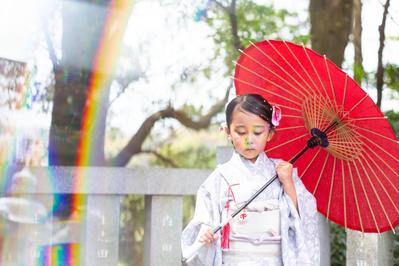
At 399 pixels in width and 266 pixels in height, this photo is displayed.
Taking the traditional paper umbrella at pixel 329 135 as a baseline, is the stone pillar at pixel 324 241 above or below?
below

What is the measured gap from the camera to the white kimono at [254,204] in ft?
8.50

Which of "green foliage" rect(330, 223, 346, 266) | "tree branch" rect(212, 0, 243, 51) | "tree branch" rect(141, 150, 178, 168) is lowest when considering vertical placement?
"green foliage" rect(330, 223, 346, 266)

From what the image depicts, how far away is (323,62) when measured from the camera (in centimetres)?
267

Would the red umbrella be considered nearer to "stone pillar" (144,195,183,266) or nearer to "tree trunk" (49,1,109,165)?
"stone pillar" (144,195,183,266)

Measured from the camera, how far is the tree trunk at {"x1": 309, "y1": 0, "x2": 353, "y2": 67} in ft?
22.6

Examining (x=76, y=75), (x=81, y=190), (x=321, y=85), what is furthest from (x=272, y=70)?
(x=76, y=75)

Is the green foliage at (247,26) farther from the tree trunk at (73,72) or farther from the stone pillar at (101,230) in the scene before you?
the stone pillar at (101,230)

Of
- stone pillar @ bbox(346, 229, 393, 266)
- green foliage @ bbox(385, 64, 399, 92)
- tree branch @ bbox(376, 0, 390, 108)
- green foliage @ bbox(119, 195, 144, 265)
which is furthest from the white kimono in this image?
green foliage @ bbox(119, 195, 144, 265)

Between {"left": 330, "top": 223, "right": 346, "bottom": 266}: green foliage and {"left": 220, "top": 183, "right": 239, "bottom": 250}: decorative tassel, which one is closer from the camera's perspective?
{"left": 220, "top": 183, "right": 239, "bottom": 250}: decorative tassel

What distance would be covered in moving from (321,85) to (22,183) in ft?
6.55

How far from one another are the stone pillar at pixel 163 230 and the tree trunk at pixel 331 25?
3733 millimetres

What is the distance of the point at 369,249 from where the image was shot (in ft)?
11.5

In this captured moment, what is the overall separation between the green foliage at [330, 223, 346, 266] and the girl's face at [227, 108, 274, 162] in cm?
283

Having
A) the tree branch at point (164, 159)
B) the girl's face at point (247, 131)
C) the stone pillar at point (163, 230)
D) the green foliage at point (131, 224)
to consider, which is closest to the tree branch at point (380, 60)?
the stone pillar at point (163, 230)
